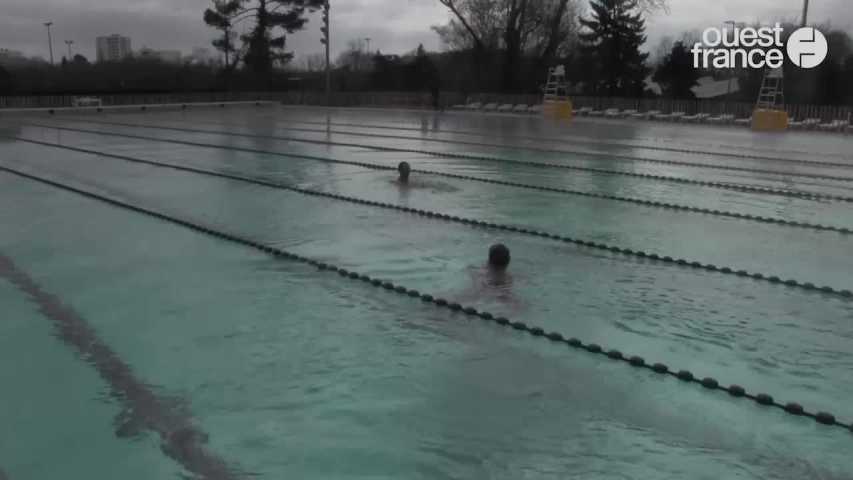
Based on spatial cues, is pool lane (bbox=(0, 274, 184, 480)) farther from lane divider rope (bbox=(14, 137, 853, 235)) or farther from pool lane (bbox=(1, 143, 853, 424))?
lane divider rope (bbox=(14, 137, 853, 235))

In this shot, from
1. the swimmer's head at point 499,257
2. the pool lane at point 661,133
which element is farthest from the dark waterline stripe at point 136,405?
the pool lane at point 661,133

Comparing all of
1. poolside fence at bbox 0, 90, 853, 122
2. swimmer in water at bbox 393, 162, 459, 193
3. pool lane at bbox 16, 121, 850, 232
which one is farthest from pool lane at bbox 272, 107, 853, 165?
swimmer in water at bbox 393, 162, 459, 193

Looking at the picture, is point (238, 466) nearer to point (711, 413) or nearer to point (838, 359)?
point (711, 413)

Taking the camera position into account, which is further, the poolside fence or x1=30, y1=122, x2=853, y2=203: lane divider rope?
the poolside fence

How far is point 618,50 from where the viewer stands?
108ft

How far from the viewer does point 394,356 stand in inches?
143

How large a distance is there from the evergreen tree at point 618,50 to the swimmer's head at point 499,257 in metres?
29.3

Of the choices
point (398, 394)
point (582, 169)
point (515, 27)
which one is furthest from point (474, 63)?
point (398, 394)

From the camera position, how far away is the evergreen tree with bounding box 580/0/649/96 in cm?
3284

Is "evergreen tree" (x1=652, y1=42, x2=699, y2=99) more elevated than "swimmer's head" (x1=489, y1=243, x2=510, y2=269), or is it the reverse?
"evergreen tree" (x1=652, y1=42, x2=699, y2=99)

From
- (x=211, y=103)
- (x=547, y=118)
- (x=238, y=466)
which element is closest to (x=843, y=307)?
(x=238, y=466)

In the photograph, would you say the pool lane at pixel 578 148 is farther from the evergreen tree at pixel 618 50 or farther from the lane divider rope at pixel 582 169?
the evergreen tree at pixel 618 50

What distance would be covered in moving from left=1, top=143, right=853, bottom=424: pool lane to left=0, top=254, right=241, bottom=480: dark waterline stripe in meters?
1.79

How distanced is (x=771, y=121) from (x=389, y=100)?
16.1m
